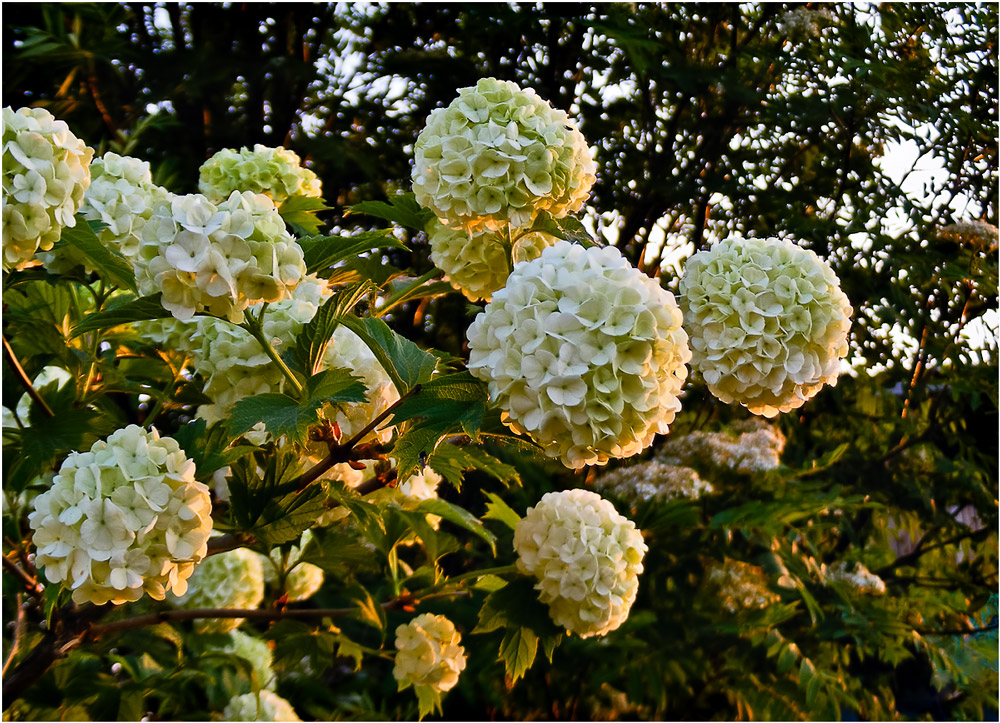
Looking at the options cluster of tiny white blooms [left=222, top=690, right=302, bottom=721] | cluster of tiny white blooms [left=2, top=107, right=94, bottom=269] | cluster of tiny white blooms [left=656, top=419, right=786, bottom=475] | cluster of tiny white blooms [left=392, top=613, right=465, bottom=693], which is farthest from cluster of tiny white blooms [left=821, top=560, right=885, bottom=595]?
cluster of tiny white blooms [left=2, top=107, right=94, bottom=269]

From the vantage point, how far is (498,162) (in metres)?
0.91

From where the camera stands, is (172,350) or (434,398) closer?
(434,398)

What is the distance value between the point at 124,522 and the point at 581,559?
0.55 m

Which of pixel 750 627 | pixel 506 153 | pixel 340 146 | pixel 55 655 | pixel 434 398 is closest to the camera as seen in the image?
pixel 434 398

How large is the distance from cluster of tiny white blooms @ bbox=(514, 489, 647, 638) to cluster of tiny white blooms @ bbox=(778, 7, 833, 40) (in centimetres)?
158


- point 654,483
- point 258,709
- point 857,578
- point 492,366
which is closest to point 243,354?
point 492,366

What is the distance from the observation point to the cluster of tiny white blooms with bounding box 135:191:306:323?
755mm

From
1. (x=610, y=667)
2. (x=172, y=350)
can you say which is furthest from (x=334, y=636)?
(x=610, y=667)

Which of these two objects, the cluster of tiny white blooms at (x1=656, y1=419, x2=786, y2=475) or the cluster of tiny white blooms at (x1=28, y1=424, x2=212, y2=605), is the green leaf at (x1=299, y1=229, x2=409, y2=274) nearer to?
the cluster of tiny white blooms at (x1=28, y1=424, x2=212, y2=605)

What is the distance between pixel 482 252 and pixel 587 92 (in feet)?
5.42

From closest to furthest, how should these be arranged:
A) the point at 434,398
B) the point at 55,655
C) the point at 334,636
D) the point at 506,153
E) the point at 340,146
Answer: the point at 434,398, the point at 506,153, the point at 55,655, the point at 334,636, the point at 340,146

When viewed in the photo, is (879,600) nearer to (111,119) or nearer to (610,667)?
(610,667)

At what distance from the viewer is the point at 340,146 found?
2348mm

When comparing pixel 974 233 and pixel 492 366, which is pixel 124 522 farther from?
pixel 974 233
